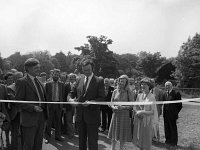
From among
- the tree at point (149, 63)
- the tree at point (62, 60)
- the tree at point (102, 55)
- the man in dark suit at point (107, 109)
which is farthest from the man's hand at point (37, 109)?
the tree at point (62, 60)

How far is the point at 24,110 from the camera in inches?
184

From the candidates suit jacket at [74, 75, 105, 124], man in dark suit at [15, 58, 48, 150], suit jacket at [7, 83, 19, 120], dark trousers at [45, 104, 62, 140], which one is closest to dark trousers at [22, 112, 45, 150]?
man in dark suit at [15, 58, 48, 150]

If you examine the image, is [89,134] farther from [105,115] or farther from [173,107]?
[105,115]

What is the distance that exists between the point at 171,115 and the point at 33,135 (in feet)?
15.6

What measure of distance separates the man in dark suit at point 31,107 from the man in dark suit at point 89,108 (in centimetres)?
84

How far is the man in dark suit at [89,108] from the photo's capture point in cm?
521

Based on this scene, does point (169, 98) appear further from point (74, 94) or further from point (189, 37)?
point (189, 37)

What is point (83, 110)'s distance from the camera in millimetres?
5258

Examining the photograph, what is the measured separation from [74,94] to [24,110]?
1.24 m

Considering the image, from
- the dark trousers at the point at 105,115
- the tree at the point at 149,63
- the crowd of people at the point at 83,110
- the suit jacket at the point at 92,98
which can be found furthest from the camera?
the tree at the point at 149,63

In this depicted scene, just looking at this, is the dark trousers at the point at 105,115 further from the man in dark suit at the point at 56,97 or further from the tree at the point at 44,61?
the tree at the point at 44,61

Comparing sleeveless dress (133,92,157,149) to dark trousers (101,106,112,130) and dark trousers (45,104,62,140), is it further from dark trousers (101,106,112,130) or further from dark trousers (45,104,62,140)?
dark trousers (101,106,112,130)

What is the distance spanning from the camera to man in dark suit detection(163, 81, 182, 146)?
7.82 meters

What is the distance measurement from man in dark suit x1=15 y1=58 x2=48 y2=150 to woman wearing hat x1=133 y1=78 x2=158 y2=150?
2.50m
